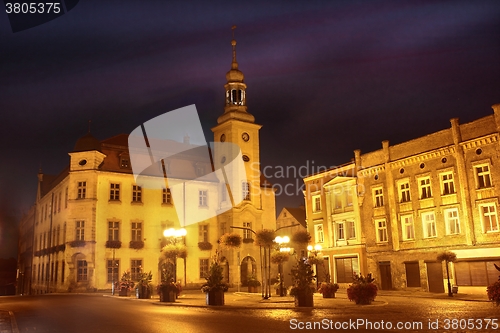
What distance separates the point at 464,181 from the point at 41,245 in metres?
45.3

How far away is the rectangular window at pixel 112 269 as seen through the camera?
4191 centimetres

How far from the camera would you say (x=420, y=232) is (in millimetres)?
34281

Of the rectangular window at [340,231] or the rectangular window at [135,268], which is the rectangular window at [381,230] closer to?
the rectangular window at [340,231]

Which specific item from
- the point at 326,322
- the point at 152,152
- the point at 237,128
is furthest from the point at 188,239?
the point at 326,322

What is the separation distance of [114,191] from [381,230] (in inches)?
1000

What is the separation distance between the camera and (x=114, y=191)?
44188mm

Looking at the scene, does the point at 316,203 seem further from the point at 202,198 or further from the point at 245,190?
the point at 202,198

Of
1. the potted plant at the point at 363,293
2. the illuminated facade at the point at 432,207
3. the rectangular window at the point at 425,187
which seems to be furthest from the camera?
the rectangular window at the point at 425,187

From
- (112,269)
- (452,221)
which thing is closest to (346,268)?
(452,221)

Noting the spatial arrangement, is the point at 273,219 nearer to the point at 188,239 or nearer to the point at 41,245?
the point at 188,239

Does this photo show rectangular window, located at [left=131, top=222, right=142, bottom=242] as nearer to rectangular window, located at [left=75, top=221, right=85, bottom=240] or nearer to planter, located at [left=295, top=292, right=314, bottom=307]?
rectangular window, located at [left=75, top=221, right=85, bottom=240]

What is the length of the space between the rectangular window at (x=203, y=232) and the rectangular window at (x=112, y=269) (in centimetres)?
942

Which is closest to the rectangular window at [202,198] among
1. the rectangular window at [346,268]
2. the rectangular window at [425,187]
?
Result: the rectangular window at [346,268]

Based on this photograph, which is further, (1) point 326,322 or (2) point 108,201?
(2) point 108,201
